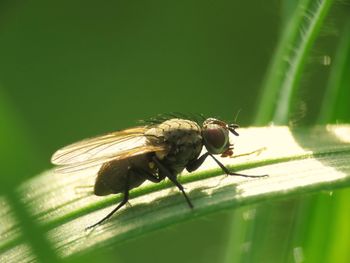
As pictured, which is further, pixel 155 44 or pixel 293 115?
pixel 155 44

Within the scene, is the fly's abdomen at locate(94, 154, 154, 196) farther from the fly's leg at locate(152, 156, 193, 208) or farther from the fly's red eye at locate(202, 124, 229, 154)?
the fly's red eye at locate(202, 124, 229, 154)

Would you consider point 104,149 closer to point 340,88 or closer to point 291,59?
point 291,59

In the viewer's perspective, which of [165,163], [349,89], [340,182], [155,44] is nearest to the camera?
[340,182]

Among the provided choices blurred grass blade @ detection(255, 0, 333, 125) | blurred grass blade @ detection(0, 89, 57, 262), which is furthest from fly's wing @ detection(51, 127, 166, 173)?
blurred grass blade @ detection(0, 89, 57, 262)

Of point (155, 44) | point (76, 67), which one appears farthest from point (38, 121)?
point (155, 44)

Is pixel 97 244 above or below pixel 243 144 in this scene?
above

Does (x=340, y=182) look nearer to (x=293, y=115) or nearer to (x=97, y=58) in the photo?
(x=293, y=115)

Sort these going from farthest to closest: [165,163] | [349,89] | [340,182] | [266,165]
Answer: [165,163] < [349,89] < [266,165] < [340,182]
